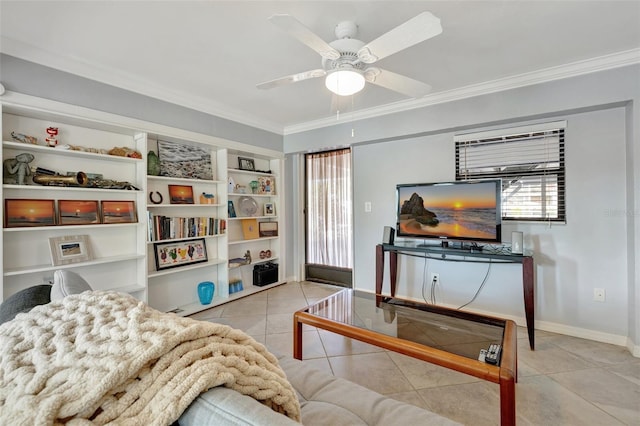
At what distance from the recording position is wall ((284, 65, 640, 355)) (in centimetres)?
229

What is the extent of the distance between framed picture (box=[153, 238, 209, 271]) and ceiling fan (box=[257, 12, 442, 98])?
2.03 meters

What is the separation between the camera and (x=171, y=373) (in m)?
0.54

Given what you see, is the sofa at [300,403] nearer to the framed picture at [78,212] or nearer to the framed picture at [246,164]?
the framed picture at [78,212]

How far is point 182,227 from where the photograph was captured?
3.04 meters

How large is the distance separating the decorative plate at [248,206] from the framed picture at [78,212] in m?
1.58

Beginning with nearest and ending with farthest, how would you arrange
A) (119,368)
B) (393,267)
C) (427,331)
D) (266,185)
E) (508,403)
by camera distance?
(119,368) → (508,403) → (427,331) → (393,267) → (266,185)

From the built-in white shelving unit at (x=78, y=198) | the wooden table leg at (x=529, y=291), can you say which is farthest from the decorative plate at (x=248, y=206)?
the wooden table leg at (x=529, y=291)

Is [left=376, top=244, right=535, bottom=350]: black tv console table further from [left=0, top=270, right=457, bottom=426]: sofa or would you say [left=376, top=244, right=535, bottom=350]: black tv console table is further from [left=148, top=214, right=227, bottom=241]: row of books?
[left=148, top=214, right=227, bottom=241]: row of books

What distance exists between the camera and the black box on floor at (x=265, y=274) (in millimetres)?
3900

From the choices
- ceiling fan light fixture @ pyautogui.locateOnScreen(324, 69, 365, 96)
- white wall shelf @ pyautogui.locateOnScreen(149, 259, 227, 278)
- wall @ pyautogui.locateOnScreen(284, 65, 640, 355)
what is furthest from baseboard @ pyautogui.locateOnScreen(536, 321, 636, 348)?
white wall shelf @ pyautogui.locateOnScreen(149, 259, 227, 278)

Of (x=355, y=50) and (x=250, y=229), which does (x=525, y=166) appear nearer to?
(x=355, y=50)

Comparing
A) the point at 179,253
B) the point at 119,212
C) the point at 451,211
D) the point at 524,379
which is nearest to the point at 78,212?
the point at 119,212

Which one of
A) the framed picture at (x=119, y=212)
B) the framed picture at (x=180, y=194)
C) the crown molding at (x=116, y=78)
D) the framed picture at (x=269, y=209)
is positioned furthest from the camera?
the framed picture at (x=269, y=209)

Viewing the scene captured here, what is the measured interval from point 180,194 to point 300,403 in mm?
2788
